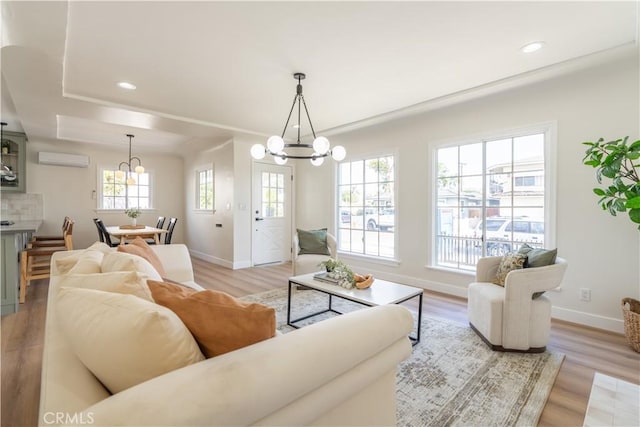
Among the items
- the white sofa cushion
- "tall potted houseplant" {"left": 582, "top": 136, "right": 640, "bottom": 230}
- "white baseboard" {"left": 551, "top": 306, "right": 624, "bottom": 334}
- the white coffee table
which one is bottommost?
"white baseboard" {"left": 551, "top": 306, "right": 624, "bottom": 334}

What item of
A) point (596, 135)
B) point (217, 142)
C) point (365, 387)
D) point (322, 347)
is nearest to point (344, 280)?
point (365, 387)

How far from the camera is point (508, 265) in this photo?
277cm

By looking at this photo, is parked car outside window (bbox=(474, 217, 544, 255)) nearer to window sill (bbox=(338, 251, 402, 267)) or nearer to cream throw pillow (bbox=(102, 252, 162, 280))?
window sill (bbox=(338, 251, 402, 267))

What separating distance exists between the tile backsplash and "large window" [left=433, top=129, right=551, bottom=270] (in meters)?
7.62

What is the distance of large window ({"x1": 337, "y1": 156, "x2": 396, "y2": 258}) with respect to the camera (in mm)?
4938

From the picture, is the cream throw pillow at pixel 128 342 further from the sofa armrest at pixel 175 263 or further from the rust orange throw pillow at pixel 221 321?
the sofa armrest at pixel 175 263

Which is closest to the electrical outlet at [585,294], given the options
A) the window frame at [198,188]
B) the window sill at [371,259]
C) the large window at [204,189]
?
the window sill at [371,259]

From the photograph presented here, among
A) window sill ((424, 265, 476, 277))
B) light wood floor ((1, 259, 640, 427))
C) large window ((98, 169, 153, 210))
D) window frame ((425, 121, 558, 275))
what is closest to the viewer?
light wood floor ((1, 259, 640, 427))

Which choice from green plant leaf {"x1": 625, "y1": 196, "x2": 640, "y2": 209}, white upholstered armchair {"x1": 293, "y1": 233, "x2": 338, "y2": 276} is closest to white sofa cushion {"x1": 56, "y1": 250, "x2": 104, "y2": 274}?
white upholstered armchair {"x1": 293, "y1": 233, "x2": 338, "y2": 276}

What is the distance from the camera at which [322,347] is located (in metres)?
0.96

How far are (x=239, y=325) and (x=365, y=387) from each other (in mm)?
561

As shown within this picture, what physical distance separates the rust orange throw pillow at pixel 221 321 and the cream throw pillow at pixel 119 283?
0.68 feet

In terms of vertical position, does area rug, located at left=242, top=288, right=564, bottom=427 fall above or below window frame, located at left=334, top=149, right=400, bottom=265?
below

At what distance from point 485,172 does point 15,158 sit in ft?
26.5
